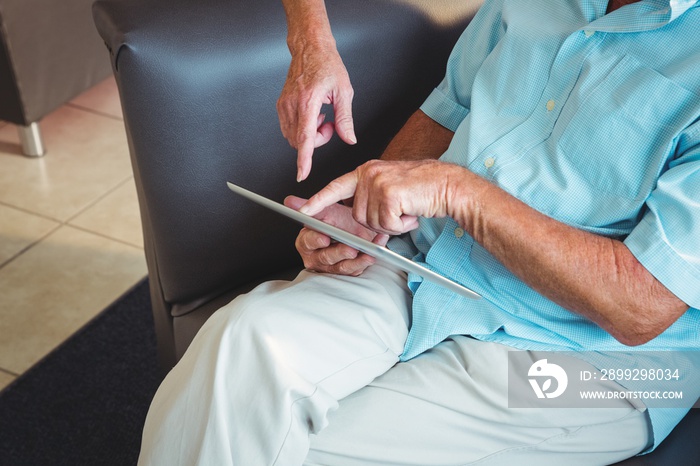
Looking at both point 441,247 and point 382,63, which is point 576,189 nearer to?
point 441,247

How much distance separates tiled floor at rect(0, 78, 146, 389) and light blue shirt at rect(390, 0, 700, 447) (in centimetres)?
94

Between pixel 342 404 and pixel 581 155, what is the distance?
44 centimetres

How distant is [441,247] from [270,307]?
0.88 feet

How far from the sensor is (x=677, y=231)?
3.06 ft

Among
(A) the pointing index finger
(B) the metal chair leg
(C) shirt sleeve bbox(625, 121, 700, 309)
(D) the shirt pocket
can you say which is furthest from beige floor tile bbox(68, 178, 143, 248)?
(C) shirt sleeve bbox(625, 121, 700, 309)

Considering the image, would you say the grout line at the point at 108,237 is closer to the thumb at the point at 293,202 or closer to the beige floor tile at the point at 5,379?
the beige floor tile at the point at 5,379

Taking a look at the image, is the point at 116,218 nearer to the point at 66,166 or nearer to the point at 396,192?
the point at 66,166

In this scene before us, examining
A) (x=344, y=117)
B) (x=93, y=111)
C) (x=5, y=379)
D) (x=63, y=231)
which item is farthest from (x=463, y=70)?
(x=93, y=111)

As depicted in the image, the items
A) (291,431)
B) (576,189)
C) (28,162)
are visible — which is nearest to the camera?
(291,431)

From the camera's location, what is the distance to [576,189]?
41.7 inches

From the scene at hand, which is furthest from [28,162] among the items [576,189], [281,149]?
[576,189]

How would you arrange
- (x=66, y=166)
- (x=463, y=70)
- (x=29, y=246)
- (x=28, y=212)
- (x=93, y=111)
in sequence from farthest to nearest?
(x=93, y=111) < (x=66, y=166) < (x=28, y=212) < (x=29, y=246) < (x=463, y=70)

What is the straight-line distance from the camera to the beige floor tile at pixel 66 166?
7.09 feet

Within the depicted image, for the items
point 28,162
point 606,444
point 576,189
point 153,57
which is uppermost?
point 153,57
